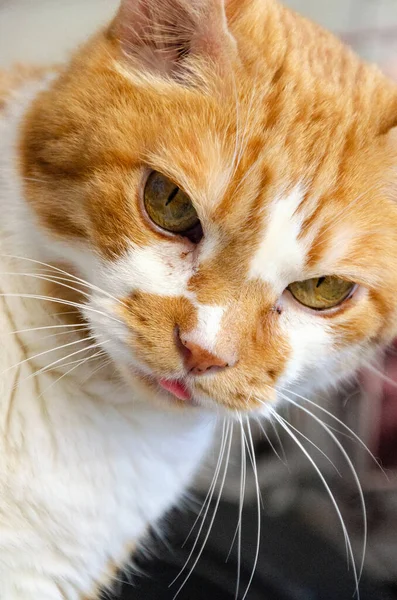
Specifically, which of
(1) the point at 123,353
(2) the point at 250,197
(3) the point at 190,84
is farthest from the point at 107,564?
(3) the point at 190,84

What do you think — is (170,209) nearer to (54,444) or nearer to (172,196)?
(172,196)

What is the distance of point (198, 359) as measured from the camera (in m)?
0.65

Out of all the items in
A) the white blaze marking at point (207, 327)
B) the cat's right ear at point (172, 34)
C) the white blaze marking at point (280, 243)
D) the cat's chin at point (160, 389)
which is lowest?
the cat's chin at point (160, 389)

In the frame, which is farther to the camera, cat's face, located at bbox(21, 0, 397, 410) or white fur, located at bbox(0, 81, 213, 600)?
white fur, located at bbox(0, 81, 213, 600)

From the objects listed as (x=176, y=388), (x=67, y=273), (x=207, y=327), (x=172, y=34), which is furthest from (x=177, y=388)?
(x=172, y=34)

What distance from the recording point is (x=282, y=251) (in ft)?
2.23

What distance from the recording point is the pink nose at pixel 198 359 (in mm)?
642

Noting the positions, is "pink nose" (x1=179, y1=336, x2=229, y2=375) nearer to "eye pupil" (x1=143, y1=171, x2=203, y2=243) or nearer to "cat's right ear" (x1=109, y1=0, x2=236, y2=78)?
"eye pupil" (x1=143, y1=171, x2=203, y2=243)

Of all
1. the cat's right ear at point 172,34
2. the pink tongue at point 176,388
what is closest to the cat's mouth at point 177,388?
the pink tongue at point 176,388

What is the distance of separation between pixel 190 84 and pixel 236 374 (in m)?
0.37

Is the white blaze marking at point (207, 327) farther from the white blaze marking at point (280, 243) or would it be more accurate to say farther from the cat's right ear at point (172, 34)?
the cat's right ear at point (172, 34)

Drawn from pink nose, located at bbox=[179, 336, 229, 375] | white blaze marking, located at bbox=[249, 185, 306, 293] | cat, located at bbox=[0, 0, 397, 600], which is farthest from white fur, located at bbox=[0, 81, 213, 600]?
white blaze marking, located at bbox=[249, 185, 306, 293]

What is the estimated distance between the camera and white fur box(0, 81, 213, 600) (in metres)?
0.79

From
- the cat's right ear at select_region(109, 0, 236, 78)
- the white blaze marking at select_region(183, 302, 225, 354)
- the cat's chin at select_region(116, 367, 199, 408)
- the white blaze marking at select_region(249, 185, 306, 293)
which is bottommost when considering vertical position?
the cat's chin at select_region(116, 367, 199, 408)
